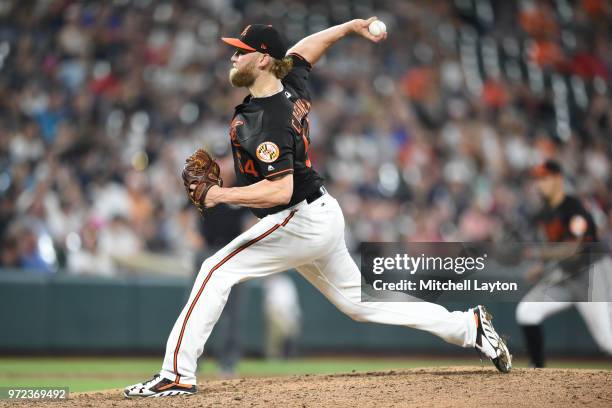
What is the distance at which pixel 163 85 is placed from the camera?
1313 cm

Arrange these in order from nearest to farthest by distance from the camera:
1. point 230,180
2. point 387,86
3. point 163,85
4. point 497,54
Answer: point 230,180 → point 163,85 → point 387,86 → point 497,54

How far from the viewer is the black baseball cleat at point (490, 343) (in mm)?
5562

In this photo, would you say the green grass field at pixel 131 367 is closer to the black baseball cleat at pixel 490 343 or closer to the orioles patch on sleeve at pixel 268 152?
the black baseball cleat at pixel 490 343

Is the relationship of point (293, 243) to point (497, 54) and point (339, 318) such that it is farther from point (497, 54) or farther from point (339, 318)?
point (497, 54)

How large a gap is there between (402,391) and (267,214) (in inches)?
48.6

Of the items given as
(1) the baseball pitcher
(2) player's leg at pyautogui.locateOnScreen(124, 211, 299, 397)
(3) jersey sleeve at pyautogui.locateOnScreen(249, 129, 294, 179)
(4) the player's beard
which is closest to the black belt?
(1) the baseball pitcher

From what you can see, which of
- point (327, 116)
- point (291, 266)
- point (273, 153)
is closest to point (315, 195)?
point (291, 266)

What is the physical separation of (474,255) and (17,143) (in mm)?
7279

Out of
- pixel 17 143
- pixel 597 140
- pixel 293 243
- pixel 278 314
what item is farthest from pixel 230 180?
pixel 597 140

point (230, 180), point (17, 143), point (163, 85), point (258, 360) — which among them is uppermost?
point (163, 85)

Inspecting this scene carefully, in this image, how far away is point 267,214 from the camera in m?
5.26

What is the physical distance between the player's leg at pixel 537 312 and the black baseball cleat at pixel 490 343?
191 cm

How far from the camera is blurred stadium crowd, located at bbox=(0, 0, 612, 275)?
11.3m

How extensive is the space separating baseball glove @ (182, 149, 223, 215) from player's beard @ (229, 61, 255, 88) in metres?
0.44
